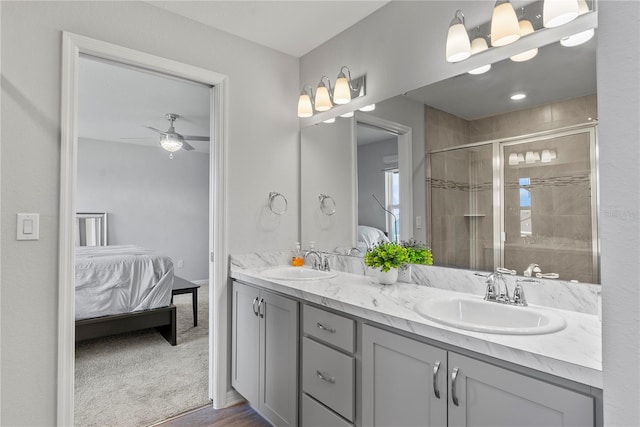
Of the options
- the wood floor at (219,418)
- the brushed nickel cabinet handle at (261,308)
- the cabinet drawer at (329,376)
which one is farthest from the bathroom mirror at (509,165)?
the wood floor at (219,418)

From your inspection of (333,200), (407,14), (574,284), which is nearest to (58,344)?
(333,200)

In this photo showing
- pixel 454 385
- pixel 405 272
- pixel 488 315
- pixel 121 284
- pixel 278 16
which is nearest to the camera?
pixel 454 385

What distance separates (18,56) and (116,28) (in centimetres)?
49

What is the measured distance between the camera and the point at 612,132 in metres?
0.48

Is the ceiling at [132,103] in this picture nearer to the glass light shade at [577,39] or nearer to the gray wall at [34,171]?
the gray wall at [34,171]

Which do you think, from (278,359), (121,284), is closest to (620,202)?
(278,359)

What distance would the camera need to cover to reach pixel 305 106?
98.3 inches

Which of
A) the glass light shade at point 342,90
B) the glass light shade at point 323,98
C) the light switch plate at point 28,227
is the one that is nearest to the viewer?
the light switch plate at point 28,227

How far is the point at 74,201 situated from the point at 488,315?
2047 millimetres

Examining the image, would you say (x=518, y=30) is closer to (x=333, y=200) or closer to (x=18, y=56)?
(x=333, y=200)

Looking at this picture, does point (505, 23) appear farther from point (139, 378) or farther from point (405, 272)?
point (139, 378)

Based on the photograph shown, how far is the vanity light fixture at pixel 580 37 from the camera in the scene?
4.25 feet

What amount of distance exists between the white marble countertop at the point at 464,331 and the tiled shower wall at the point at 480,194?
22 cm

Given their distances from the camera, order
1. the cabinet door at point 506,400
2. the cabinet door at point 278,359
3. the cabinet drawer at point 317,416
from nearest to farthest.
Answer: the cabinet door at point 506,400
the cabinet drawer at point 317,416
the cabinet door at point 278,359
